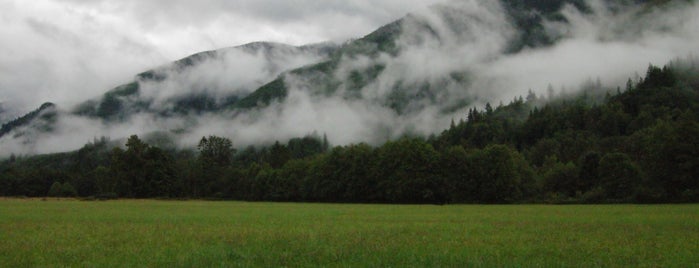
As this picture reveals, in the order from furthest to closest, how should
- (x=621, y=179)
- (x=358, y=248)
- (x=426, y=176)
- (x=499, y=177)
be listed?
(x=426, y=176) → (x=499, y=177) → (x=621, y=179) → (x=358, y=248)

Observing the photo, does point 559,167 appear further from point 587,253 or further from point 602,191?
point 587,253

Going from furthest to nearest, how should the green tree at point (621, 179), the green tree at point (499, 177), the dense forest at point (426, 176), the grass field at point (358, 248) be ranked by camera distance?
the green tree at point (499, 177), the green tree at point (621, 179), the dense forest at point (426, 176), the grass field at point (358, 248)

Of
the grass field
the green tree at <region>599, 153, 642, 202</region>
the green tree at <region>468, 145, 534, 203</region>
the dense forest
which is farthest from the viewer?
the green tree at <region>468, 145, 534, 203</region>

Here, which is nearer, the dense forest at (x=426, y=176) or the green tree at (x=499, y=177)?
the dense forest at (x=426, y=176)

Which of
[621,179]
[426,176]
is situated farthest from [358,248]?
[426,176]

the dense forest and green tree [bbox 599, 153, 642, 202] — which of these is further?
green tree [bbox 599, 153, 642, 202]

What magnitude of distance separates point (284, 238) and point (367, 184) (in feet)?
299

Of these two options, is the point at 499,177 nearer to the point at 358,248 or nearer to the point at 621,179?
the point at 621,179

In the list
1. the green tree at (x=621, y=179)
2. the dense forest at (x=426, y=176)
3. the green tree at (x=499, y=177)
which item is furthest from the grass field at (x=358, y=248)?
the green tree at (x=499, y=177)

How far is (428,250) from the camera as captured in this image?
1909 centimetres

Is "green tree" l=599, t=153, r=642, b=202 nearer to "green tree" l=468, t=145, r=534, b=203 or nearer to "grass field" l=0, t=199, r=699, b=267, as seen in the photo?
"green tree" l=468, t=145, r=534, b=203

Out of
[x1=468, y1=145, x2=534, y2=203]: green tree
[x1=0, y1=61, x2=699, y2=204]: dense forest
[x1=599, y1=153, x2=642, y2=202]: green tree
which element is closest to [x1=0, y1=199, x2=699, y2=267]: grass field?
[x1=0, y1=61, x2=699, y2=204]: dense forest

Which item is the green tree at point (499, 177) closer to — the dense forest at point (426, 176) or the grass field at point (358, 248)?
the dense forest at point (426, 176)

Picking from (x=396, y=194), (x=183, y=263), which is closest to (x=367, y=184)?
(x=396, y=194)
